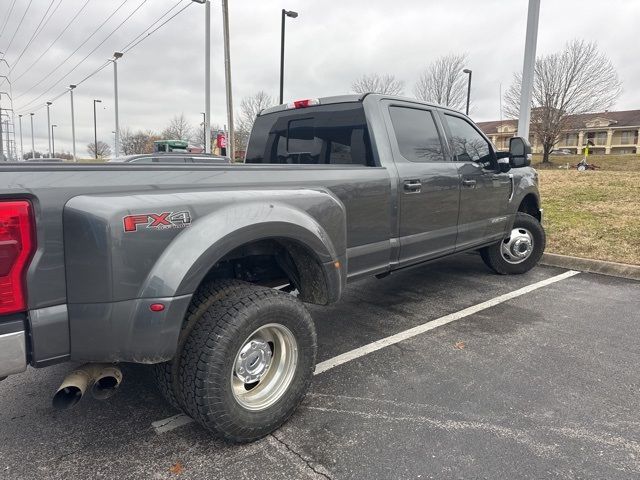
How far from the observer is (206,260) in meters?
2.15

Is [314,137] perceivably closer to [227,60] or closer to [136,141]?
[227,60]

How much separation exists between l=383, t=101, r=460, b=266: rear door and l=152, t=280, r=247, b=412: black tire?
1.73m

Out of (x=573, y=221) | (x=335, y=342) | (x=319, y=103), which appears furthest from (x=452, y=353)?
(x=573, y=221)

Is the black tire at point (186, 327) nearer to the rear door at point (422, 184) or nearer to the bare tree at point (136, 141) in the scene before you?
the rear door at point (422, 184)

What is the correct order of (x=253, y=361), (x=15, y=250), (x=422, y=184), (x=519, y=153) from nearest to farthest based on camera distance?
1. (x=15, y=250)
2. (x=253, y=361)
3. (x=422, y=184)
4. (x=519, y=153)

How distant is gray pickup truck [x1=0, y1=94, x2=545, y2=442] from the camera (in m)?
1.86

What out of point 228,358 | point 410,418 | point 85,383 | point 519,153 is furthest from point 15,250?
point 519,153

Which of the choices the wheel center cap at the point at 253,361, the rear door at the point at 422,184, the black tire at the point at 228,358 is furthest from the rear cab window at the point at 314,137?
the wheel center cap at the point at 253,361

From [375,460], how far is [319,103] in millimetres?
2877

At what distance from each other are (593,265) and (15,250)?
6.43m

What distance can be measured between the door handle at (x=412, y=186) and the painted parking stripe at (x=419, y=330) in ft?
4.04

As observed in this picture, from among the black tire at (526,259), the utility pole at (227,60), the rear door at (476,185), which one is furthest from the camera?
the utility pole at (227,60)

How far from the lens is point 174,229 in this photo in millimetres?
2070

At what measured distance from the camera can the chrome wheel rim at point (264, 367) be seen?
2443 millimetres
